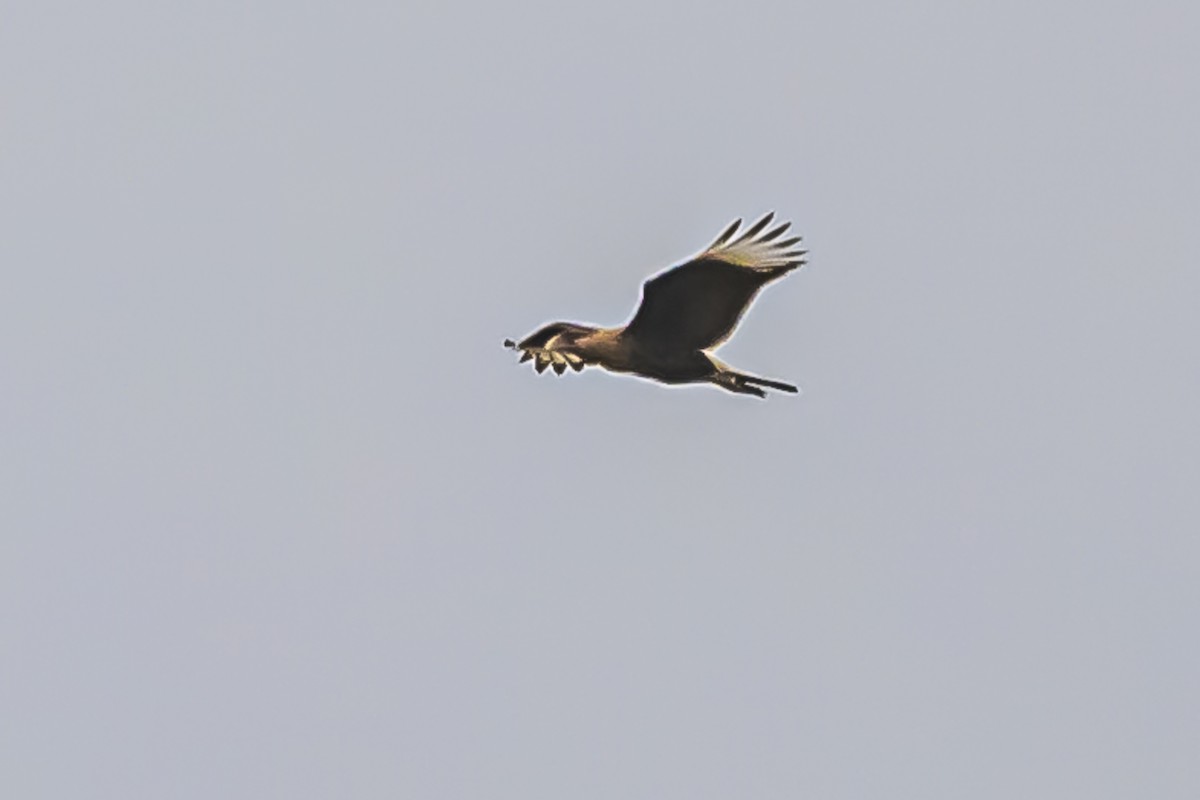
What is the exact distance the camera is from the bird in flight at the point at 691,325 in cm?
5078

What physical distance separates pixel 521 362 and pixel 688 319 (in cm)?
242

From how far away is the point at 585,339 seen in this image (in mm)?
51688

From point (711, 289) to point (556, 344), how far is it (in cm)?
192

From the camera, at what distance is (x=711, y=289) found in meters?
51.0

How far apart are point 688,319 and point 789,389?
1.32 m

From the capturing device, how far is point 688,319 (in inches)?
2018

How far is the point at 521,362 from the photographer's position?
5288cm

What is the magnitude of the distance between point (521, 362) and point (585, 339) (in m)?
1.39

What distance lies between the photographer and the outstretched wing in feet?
166

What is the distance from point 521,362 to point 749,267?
320 cm

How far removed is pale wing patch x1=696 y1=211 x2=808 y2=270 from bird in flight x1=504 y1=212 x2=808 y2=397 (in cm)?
1

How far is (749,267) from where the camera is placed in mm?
50938

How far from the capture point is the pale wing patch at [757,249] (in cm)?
5066

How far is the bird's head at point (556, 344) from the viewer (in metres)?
51.8
